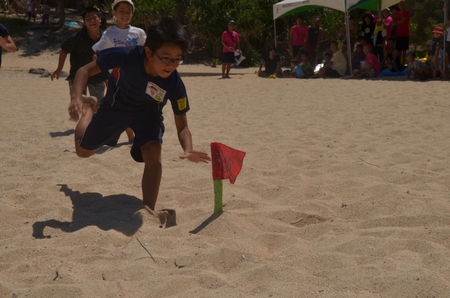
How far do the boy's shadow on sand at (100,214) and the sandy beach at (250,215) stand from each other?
0.5 inches

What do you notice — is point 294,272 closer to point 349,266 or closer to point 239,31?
point 349,266

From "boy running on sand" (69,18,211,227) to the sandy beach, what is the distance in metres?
0.41

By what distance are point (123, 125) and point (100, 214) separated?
682 millimetres

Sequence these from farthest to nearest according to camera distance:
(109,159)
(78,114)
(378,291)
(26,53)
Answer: (26,53)
(109,159)
(78,114)
(378,291)

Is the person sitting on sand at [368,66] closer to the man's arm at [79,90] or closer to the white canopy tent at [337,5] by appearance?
the white canopy tent at [337,5]

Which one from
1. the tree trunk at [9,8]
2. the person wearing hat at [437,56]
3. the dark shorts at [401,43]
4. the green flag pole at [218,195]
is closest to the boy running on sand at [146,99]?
the green flag pole at [218,195]

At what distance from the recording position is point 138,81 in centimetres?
426

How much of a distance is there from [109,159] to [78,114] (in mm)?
2128

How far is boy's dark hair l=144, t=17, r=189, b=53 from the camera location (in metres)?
3.95

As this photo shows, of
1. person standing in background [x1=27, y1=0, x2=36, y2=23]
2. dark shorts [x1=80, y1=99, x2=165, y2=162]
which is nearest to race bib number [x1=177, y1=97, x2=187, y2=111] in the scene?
dark shorts [x1=80, y1=99, x2=165, y2=162]

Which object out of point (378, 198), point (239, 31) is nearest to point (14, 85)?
point (239, 31)

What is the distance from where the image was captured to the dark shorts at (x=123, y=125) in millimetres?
4441

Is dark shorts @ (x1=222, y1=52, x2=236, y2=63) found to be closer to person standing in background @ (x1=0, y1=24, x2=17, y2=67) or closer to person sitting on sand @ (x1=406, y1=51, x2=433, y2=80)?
person sitting on sand @ (x1=406, y1=51, x2=433, y2=80)

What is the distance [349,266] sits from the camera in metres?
3.15
